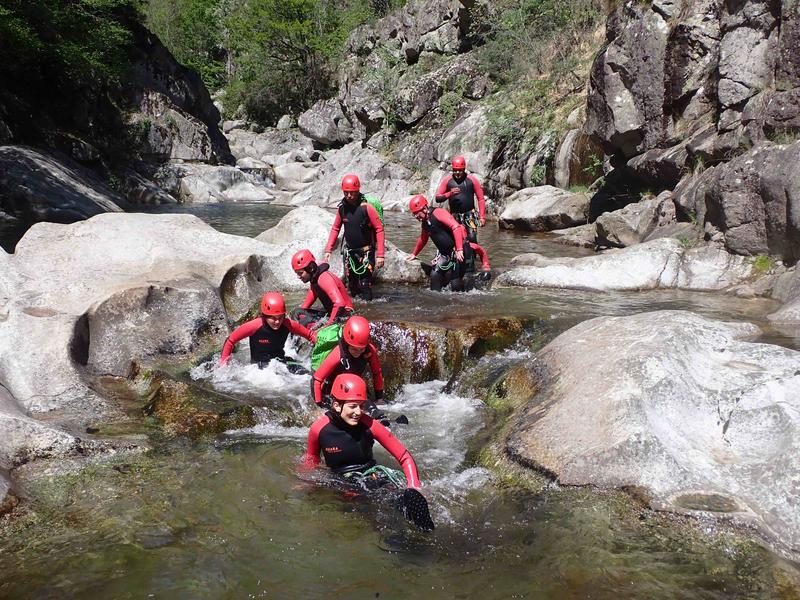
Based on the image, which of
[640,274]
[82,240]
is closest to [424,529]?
[82,240]

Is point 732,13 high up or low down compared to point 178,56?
down

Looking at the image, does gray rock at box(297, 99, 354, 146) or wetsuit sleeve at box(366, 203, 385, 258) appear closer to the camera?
wetsuit sleeve at box(366, 203, 385, 258)

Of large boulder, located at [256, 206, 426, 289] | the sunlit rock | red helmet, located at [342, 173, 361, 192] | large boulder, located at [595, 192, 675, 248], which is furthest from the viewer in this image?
large boulder, located at [595, 192, 675, 248]

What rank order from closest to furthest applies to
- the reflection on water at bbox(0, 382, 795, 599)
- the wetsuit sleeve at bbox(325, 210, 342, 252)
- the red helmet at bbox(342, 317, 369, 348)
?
the reflection on water at bbox(0, 382, 795, 599) → the red helmet at bbox(342, 317, 369, 348) → the wetsuit sleeve at bbox(325, 210, 342, 252)

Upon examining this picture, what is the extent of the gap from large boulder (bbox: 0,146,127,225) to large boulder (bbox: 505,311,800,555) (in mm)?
14965

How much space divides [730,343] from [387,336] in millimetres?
3817

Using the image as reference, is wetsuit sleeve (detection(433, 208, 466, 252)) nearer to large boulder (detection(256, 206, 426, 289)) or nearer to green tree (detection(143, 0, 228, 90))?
large boulder (detection(256, 206, 426, 289))

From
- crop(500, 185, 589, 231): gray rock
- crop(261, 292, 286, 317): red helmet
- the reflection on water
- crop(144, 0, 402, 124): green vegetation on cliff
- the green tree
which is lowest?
the reflection on water

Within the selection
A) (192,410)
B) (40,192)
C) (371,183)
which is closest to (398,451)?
(192,410)

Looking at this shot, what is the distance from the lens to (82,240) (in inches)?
407

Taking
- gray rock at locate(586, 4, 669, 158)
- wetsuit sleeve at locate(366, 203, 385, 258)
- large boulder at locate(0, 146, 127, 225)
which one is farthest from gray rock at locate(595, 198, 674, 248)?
large boulder at locate(0, 146, 127, 225)

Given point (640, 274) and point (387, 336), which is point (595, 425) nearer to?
point (387, 336)

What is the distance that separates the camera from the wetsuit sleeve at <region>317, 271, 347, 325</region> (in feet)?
28.3

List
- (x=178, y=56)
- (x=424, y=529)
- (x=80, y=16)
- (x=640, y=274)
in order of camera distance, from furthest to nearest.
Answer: (x=178, y=56) → (x=80, y=16) → (x=640, y=274) → (x=424, y=529)
